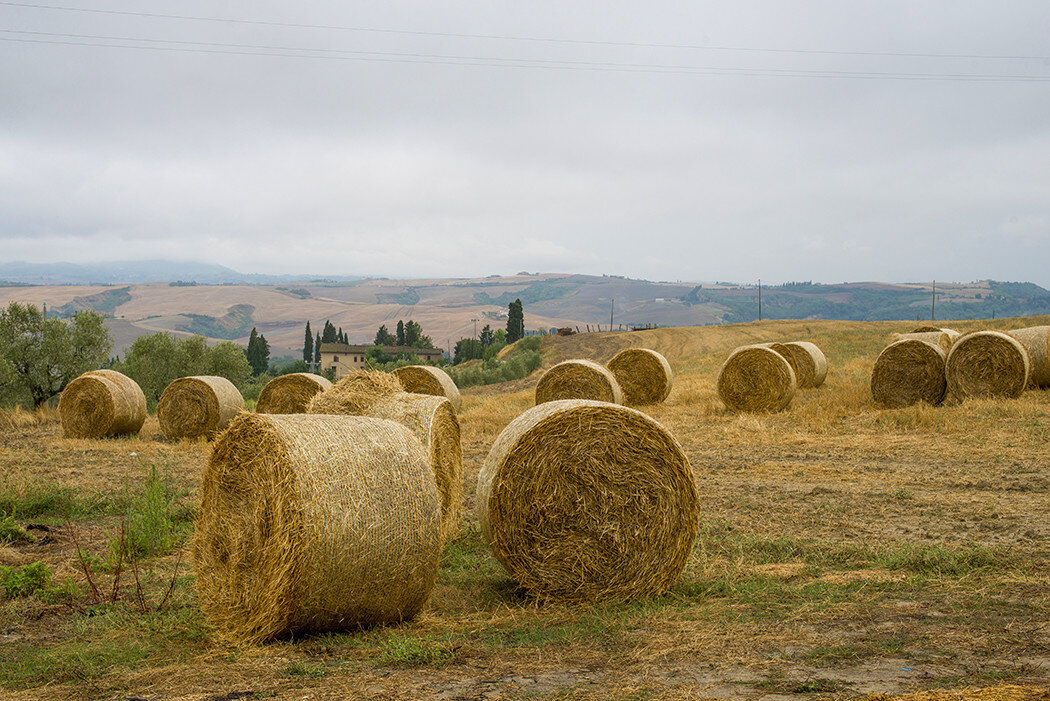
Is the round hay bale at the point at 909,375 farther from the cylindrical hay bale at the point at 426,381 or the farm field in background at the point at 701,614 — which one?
the cylindrical hay bale at the point at 426,381

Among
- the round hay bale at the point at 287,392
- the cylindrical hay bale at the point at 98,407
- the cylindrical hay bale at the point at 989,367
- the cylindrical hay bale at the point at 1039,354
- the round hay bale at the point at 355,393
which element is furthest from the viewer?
the cylindrical hay bale at the point at 98,407

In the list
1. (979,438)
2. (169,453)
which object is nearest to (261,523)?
(169,453)

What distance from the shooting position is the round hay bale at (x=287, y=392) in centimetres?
1828

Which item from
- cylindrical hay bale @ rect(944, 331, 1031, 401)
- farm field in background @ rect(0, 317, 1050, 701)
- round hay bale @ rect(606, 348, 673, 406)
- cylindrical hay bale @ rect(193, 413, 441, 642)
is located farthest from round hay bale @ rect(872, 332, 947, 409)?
cylindrical hay bale @ rect(193, 413, 441, 642)

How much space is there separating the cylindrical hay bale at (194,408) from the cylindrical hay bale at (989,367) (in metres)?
16.8

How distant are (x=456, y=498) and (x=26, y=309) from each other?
24948 millimetres

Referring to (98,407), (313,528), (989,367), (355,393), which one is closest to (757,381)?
(989,367)

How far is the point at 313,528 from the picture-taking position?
566cm

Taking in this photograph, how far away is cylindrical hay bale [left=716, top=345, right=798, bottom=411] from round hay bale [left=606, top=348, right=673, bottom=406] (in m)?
2.20

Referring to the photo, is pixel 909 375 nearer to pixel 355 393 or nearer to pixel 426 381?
pixel 426 381

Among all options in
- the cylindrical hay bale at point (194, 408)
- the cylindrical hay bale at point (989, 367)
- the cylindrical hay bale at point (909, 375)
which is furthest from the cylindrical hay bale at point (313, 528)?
the cylindrical hay bale at point (909, 375)

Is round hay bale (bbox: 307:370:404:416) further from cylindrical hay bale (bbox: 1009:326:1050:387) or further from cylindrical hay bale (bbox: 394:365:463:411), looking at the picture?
cylindrical hay bale (bbox: 1009:326:1050:387)

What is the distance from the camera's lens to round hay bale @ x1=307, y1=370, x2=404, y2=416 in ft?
31.0

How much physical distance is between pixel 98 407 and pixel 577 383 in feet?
37.4
